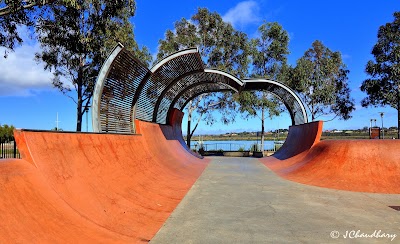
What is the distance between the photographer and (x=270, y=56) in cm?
3369

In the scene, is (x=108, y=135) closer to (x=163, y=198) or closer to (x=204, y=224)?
(x=163, y=198)

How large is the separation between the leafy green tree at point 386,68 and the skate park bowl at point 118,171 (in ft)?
35.9

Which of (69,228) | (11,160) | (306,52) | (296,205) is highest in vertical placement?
(306,52)

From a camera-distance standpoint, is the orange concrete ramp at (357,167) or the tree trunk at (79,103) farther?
the tree trunk at (79,103)

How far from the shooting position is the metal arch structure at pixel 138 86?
29.6ft

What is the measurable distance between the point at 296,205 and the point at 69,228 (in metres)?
5.08

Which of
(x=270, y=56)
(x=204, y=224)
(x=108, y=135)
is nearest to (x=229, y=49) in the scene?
(x=270, y=56)

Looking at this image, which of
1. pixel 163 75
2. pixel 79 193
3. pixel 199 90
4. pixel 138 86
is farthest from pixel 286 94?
pixel 79 193

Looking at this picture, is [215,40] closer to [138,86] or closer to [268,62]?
[268,62]

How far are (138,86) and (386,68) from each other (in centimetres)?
1989

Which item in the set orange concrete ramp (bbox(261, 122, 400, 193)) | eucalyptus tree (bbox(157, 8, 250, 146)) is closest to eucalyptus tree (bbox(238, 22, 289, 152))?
eucalyptus tree (bbox(157, 8, 250, 146))

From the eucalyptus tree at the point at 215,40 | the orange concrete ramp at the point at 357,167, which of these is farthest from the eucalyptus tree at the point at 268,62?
the orange concrete ramp at the point at 357,167

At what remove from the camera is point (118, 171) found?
731 cm

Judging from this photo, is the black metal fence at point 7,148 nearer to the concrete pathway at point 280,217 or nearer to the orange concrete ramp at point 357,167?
the concrete pathway at point 280,217
